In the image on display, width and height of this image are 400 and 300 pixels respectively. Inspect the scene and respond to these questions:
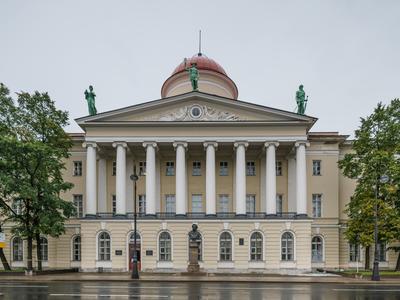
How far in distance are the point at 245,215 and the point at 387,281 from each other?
38.2ft

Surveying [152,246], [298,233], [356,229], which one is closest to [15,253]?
[152,246]

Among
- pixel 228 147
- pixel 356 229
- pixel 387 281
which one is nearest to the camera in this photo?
pixel 387 281

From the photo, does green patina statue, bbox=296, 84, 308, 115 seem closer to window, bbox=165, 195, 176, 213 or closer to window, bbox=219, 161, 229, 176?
window, bbox=219, 161, 229, 176

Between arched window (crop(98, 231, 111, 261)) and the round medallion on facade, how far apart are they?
12904 millimetres

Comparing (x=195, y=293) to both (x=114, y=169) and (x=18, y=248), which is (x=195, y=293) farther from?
(x=18, y=248)

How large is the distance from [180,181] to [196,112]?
251 inches

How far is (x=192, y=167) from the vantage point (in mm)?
35156

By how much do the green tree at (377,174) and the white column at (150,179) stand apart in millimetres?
16951

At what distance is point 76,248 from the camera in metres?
33.9

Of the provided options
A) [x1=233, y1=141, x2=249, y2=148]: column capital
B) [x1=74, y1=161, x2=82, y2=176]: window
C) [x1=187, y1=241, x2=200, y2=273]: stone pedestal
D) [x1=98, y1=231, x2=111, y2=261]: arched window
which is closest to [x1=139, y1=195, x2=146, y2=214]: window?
[x1=98, y1=231, x2=111, y2=261]: arched window

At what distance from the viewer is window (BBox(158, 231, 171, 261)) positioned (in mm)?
30625

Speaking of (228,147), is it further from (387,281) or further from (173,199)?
(387,281)

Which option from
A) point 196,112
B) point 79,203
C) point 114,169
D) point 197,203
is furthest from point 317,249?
point 79,203

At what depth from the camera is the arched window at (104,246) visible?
1208 inches
